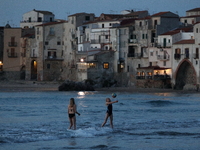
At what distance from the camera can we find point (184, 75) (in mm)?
73562

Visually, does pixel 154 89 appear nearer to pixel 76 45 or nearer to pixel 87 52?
pixel 87 52

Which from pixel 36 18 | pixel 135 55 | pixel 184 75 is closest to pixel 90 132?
pixel 184 75

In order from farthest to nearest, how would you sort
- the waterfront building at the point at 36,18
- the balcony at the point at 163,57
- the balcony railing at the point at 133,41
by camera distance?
the waterfront building at the point at 36,18
the balcony railing at the point at 133,41
the balcony at the point at 163,57

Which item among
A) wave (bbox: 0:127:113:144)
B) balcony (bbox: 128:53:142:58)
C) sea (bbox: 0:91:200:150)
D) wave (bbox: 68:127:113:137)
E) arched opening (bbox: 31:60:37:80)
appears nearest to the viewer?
sea (bbox: 0:91:200:150)

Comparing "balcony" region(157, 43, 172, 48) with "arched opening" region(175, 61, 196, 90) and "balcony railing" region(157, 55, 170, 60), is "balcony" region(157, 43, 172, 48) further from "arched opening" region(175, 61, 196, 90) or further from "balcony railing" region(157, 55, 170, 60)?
"arched opening" region(175, 61, 196, 90)

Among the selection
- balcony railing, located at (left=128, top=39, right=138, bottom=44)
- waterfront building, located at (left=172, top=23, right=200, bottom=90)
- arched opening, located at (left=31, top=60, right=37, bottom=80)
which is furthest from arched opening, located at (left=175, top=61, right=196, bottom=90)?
arched opening, located at (left=31, top=60, right=37, bottom=80)

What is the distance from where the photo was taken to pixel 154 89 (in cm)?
7400

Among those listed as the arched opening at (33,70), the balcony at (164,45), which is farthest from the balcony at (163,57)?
the arched opening at (33,70)

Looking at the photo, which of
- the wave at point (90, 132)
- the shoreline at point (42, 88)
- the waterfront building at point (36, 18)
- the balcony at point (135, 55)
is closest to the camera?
Answer: the wave at point (90, 132)

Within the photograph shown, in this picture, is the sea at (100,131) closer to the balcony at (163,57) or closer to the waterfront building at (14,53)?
the balcony at (163,57)

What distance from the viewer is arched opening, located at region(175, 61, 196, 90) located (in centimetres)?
7250

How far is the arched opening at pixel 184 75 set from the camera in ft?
238

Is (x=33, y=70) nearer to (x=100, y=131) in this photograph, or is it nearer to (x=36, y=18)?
(x=36, y=18)

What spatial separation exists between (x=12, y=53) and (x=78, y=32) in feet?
42.7
